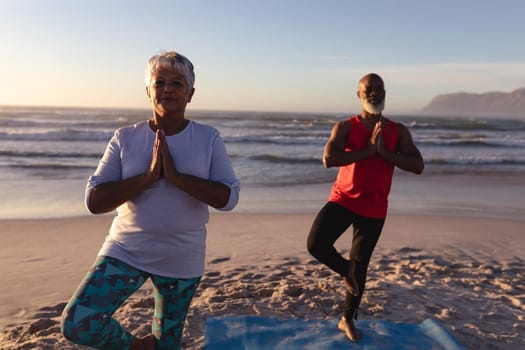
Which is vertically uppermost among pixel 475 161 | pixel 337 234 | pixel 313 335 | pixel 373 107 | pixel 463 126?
pixel 373 107

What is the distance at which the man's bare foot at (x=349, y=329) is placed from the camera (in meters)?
3.43

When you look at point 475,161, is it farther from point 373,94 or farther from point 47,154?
point 47,154

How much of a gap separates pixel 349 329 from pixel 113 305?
2024 mm

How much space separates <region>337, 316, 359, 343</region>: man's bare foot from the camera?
135 inches

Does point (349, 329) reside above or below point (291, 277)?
above

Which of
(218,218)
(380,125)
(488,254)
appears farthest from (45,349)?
(488,254)

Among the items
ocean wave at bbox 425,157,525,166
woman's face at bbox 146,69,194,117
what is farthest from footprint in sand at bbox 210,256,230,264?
ocean wave at bbox 425,157,525,166

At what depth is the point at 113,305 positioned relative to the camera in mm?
2043

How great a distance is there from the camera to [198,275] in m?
2.27

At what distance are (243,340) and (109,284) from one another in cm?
163

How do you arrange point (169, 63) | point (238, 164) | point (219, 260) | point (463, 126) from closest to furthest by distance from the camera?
point (169, 63), point (219, 260), point (238, 164), point (463, 126)

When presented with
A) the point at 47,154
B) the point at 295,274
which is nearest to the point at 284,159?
the point at 47,154

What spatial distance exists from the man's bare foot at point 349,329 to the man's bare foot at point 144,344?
1.70 meters

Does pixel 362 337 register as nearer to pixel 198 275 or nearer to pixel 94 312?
pixel 198 275
